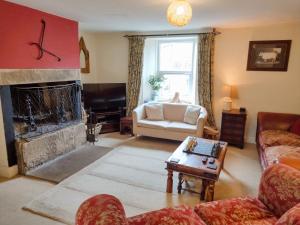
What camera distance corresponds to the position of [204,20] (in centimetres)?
376

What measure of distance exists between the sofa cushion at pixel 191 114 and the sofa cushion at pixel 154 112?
543 millimetres

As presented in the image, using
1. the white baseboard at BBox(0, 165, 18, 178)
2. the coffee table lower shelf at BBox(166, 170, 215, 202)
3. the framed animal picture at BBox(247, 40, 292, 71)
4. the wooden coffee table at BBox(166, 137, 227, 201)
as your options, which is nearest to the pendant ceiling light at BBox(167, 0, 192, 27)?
the wooden coffee table at BBox(166, 137, 227, 201)

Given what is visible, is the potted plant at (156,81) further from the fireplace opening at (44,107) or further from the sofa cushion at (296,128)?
the sofa cushion at (296,128)

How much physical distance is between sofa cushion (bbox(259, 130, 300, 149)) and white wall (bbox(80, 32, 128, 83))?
340 cm

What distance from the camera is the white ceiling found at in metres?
→ 2.78

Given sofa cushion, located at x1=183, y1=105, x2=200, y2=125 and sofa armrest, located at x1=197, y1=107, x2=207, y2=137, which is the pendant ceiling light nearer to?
sofa armrest, located at x1=197, y1=107, x2=207, y2=137

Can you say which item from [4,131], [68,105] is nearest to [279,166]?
[4,131]

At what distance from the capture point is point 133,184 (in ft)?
9.30

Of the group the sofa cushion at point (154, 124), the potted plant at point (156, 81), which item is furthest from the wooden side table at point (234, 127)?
the potted plant at point (156, 81)

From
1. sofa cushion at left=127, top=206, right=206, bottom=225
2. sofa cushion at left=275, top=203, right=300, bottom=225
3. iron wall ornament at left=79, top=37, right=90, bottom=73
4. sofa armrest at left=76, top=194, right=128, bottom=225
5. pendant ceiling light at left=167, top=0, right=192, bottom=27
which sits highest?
pendant ceiling light at left=167, top=0, right=192, bottom=27

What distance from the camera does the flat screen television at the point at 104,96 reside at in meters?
4.88

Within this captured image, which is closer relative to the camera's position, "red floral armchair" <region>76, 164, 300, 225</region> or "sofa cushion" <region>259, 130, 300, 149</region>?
"red floral armchair" <region>76, 164, 300, 225</region>

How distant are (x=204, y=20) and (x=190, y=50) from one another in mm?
1218

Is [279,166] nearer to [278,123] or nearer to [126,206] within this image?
[126,206]
